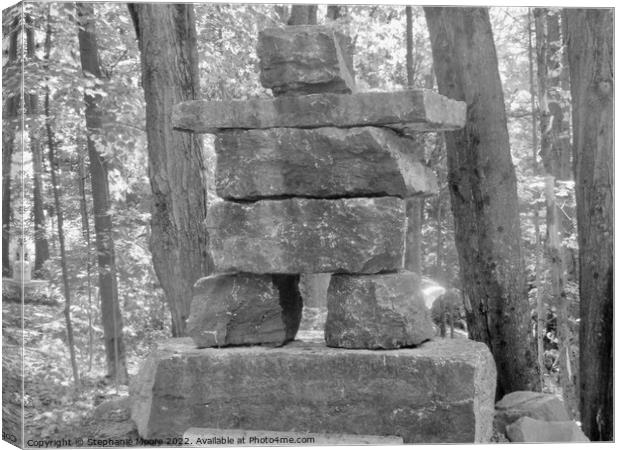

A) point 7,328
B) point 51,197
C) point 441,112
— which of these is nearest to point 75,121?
point 51,197

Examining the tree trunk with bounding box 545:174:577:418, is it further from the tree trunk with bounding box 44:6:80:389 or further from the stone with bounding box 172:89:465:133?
the tree trunk with bounding box 44:6:80:389

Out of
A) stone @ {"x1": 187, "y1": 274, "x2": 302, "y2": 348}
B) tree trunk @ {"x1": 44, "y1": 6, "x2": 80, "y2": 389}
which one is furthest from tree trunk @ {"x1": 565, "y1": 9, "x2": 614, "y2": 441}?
tree trunk @ {"x1": 44, "y1": 6, "x2": 80, "y2": 389}

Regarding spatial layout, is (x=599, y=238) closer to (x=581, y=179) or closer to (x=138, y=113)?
(x=581, y=179)

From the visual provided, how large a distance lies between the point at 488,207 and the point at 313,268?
2.31 meters

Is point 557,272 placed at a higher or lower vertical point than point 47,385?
higher

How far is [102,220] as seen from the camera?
417 inches

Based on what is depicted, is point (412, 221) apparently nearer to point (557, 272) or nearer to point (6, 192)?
point (557, 272)

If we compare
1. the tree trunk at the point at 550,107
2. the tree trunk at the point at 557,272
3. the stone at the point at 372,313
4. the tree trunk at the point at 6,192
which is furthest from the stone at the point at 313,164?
the tree trunk at the point at 550,107

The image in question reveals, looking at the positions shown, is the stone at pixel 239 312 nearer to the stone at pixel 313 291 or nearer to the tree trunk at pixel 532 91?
the stone at pixel 313 291

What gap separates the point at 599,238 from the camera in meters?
7.30

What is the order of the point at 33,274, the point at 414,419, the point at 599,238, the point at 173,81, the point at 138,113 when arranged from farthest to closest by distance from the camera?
the point at 138,113
the point at 173,81
the point at 599,238
the point at 33,274
the point at 414,419

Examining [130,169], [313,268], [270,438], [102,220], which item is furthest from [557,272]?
[130,169]

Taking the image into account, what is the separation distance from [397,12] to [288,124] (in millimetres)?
5292

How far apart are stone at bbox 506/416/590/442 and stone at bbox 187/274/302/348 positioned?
180 cm
